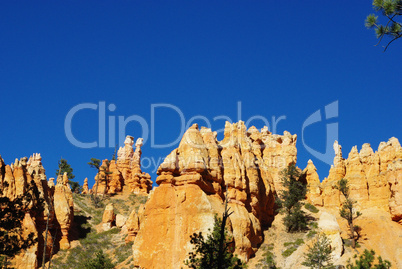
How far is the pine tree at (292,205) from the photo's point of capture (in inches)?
2456

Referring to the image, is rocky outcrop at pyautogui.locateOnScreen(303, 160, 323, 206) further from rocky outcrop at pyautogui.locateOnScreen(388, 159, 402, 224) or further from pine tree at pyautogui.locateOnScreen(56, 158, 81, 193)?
pine tree at pyautogui.locateOnScreen(56, 158, 81, 193)

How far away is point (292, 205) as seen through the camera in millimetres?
65312

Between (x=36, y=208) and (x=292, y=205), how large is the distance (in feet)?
117

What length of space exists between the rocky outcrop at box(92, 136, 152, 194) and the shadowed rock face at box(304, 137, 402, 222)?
41997 millimetres

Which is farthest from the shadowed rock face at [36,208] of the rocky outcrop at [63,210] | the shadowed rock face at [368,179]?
the shadowed rock face at [368,179]

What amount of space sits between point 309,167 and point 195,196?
37279 millimetres

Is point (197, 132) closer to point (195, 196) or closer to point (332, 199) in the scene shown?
point (195, 196)

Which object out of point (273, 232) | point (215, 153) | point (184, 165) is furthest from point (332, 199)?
point (184, 165)

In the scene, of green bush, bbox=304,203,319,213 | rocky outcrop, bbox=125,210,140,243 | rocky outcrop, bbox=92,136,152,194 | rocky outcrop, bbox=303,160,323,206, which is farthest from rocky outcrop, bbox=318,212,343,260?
rocky outcrop, bbox=92,136,152,194

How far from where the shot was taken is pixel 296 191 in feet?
216

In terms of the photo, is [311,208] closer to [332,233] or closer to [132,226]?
[332,233]

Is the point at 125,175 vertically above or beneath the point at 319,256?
above

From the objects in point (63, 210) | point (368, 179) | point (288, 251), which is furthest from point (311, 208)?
point (63, 210)

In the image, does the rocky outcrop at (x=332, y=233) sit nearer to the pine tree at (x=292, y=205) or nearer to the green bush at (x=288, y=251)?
the green bush at (x=288, y=251)
